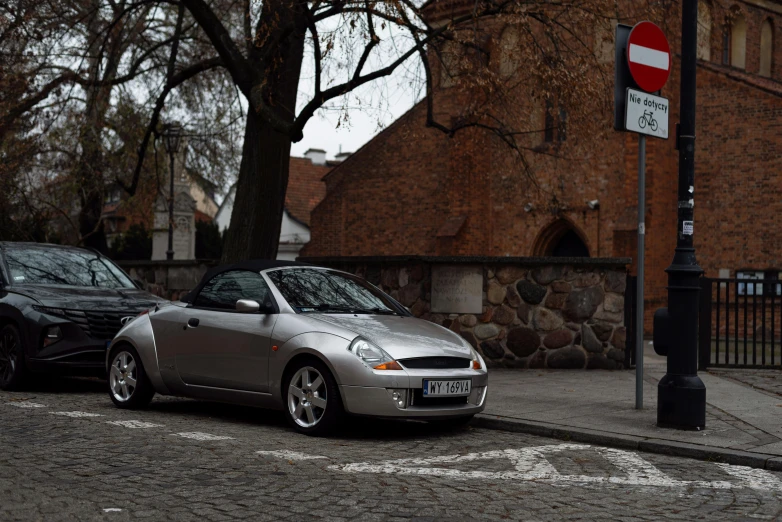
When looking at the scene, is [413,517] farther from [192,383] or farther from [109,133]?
[109,133]

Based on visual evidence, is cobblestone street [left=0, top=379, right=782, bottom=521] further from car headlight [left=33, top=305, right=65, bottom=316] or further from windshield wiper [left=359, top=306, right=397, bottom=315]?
car headlight [left=33, top=305, right=65, bottom=316]

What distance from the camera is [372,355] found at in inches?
303

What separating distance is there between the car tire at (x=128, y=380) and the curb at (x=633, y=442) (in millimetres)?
3264

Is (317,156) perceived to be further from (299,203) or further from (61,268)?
(61,268)

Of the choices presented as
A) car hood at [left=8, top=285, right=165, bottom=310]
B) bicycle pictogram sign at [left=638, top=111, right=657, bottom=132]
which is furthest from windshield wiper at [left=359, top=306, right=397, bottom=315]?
car hood at [left=8, top=285, right=165, bottom=310]

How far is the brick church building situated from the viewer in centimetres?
2503

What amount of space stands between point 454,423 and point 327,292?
167 centimetres

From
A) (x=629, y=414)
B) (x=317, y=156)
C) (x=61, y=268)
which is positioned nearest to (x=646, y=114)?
(x=629, y=414)

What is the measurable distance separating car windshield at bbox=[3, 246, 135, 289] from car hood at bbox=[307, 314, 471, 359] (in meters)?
5.04

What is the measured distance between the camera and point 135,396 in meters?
9.45

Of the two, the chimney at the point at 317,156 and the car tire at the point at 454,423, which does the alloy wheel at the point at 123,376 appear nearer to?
the car tire at the point at 454,423

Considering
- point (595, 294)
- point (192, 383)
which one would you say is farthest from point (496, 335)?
point (192, 383)

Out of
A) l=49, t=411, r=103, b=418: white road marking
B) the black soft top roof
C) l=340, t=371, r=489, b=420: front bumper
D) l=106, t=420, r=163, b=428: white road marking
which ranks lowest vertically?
l=49, t=411, r=103, b=418: white road marking

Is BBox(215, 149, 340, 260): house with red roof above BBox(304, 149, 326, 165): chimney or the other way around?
the other way around
